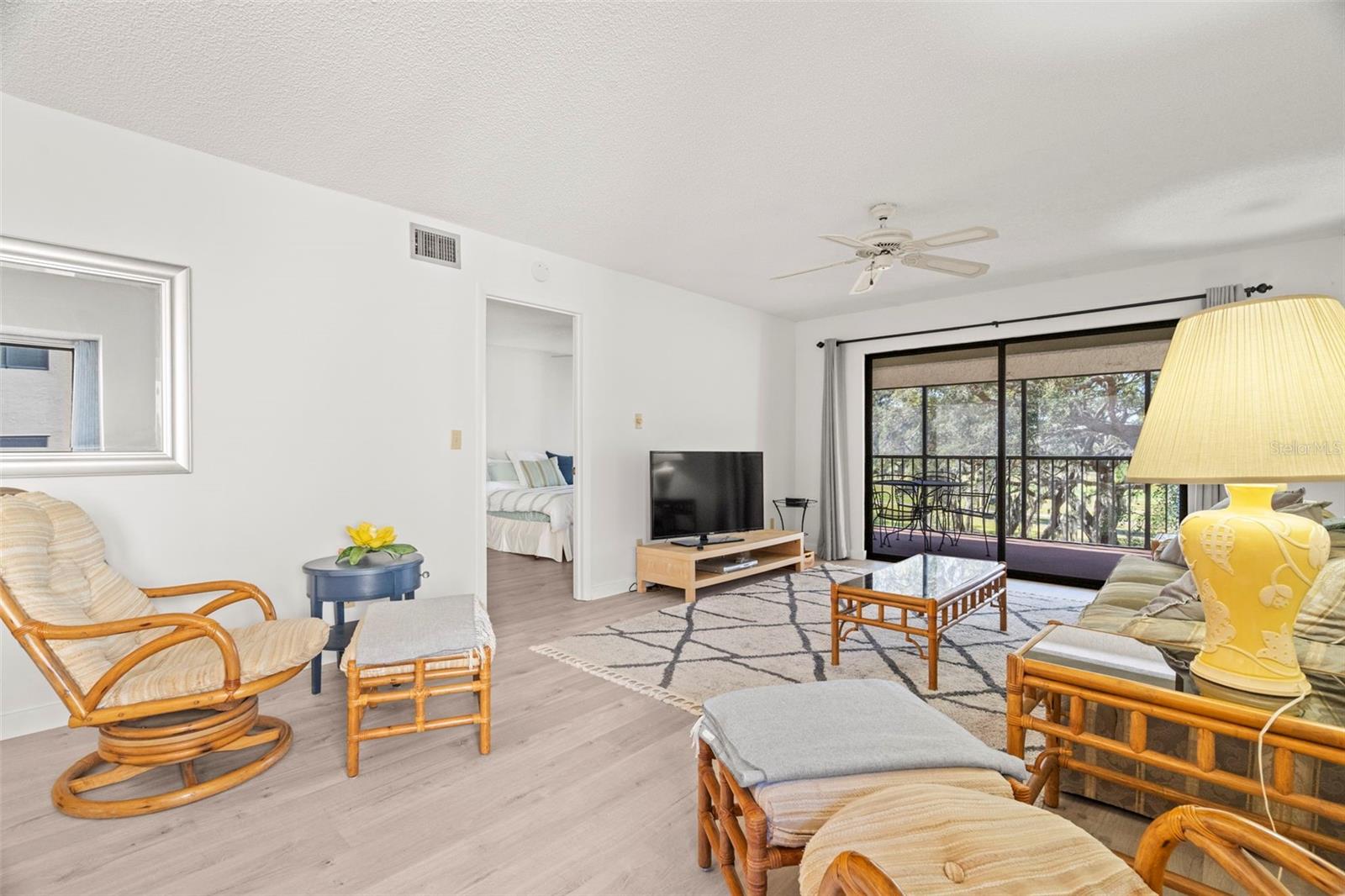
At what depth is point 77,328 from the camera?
2551 mm

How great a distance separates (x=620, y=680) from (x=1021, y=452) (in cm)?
455

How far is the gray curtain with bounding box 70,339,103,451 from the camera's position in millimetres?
2531

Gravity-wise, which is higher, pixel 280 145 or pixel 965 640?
pixel 280 145

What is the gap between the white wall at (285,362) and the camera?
8.36ft

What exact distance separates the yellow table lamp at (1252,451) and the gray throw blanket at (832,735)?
0.55 m

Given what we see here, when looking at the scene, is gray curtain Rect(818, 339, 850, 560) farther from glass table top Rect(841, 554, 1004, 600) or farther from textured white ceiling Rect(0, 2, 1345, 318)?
textured white ceiling Rect(0, 2, 1345, 318)

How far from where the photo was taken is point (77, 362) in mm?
2547

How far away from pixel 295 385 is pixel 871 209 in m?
3.27

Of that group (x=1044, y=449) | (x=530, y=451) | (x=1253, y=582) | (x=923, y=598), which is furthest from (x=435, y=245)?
(x=1044, y=449)

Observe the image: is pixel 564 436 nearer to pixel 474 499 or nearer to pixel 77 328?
pixel 474 499

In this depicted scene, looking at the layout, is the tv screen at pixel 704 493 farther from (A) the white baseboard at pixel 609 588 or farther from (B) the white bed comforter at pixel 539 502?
(B) the white bed comforter at pixel 539 502

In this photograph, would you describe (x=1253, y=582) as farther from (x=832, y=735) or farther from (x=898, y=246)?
(x=898, y=246)

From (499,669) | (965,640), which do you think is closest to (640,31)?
(499,669)

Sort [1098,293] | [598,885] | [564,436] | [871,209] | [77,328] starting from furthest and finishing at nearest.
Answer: [564,436] → [1098,293] → [871,209] → [77,328] → [598,885]
